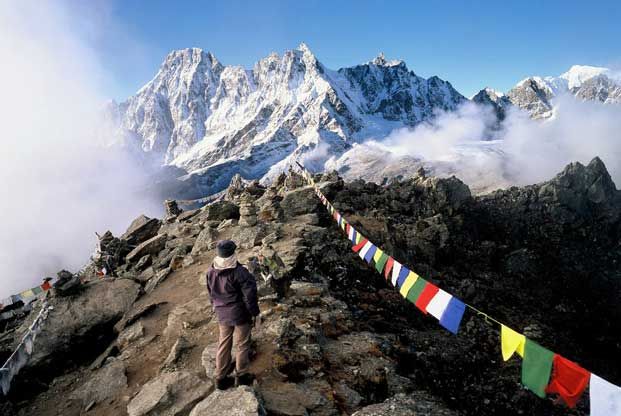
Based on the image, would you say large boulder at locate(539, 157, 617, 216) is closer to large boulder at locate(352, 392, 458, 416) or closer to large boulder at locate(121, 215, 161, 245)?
large boulder at locate(121, 215, 161, 245)

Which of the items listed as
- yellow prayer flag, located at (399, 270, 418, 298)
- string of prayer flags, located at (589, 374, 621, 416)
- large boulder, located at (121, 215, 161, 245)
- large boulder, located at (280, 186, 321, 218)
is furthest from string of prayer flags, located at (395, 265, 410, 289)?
large boulder, located at (121, 215, 161, 245)

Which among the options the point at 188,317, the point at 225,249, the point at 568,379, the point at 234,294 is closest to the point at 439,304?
the point at 568,379

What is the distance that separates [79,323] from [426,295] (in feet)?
40.7

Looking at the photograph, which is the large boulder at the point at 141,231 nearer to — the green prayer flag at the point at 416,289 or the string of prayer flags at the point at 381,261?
the string of prayer flags at the point at 381,261

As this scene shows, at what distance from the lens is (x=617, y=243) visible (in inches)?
2781

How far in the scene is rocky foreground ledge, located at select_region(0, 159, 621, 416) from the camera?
27.6 feet

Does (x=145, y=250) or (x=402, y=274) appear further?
(x=145, y=250)

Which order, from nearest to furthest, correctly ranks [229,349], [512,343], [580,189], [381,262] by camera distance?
1. [512,343]
2. [229,349]
3. [381,262]
4. [580,189]

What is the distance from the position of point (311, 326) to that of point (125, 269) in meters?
18.6

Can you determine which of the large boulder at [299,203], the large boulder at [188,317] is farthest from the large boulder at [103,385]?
the large boulder at [299,203]

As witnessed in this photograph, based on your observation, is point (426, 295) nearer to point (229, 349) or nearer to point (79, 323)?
point (229, 349)

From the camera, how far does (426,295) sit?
34.0 ft

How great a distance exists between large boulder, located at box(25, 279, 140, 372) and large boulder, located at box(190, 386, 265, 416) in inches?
352

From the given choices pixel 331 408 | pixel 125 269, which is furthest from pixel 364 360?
pixel 125 269
